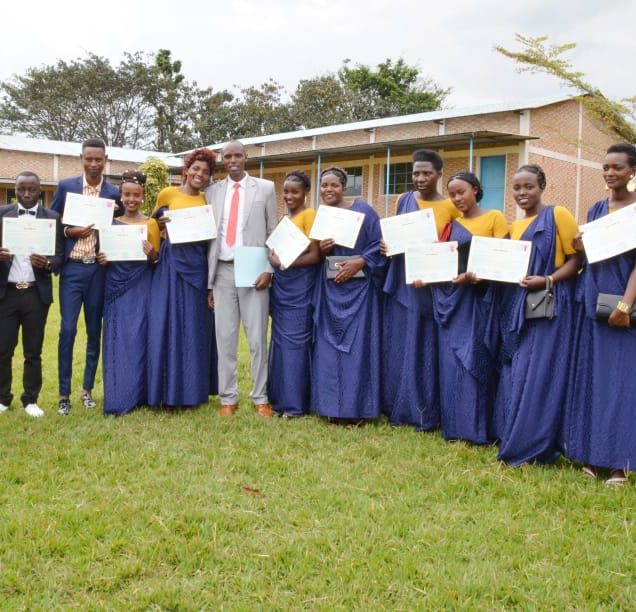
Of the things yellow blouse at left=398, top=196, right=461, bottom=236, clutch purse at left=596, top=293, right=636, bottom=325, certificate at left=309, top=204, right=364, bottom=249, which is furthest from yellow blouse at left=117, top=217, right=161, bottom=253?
clutch purse at left=596, top=293, right=636, bottom=325

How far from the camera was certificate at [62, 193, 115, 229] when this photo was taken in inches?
217

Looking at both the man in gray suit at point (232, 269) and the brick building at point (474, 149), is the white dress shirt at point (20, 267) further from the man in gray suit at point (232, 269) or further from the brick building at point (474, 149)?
the brick building at point (474, 149)

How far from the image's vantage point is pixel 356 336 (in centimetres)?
561

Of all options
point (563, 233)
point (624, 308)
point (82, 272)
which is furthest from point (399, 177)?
point (624, 308)

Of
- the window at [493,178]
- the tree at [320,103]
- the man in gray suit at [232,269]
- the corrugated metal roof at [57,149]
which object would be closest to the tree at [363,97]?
the tree at [320,103]

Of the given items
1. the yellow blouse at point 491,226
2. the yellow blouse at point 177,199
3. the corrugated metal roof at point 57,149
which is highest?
the corrugated metal roof at point 57,149

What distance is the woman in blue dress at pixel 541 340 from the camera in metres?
4.42

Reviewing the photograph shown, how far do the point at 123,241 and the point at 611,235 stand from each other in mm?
3615

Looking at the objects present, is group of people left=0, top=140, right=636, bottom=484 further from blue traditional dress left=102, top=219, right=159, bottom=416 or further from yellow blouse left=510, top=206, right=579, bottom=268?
yellow blouse left=510, top=206, right=579, bottom=268

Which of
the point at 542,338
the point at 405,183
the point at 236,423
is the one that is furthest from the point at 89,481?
the point at 405,183

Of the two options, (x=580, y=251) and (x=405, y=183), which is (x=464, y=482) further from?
(x=405, y=183)

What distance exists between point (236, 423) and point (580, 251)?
2860mm

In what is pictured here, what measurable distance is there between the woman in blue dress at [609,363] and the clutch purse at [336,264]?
5.76 ft

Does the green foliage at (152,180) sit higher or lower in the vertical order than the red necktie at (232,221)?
higher
